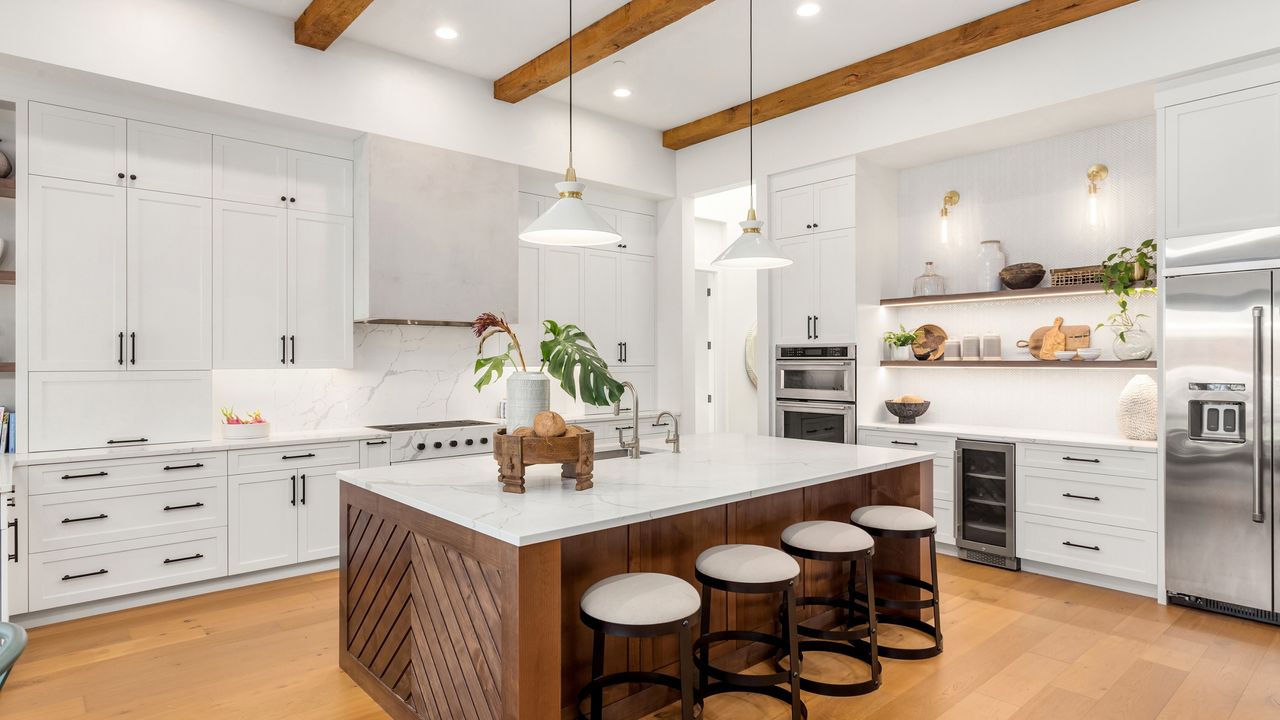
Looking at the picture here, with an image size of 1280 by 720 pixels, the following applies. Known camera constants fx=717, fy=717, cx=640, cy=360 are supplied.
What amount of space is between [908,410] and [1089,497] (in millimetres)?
1274

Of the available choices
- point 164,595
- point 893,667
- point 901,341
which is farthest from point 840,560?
point 164,595

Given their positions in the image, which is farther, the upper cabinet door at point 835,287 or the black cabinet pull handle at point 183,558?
the upper cabinet door at point 835,287

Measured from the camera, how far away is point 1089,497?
13.4ft

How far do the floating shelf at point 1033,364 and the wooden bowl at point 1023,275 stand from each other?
0.50 m

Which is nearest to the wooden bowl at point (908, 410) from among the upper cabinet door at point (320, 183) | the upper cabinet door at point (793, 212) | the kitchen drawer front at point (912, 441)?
the kitchen drawer front at point (912, 441)

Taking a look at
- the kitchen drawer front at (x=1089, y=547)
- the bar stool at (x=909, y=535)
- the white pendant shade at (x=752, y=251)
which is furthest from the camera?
the kitchen drawer front at (x=1089, y=547)

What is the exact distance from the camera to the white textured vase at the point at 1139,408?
13.2 feet

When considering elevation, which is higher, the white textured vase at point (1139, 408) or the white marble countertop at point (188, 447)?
the white textured vase at point (1139, 408)

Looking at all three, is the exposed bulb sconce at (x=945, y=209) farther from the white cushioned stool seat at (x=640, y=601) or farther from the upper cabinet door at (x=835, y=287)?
the white cushioned stool seat at (x=640, y=601)

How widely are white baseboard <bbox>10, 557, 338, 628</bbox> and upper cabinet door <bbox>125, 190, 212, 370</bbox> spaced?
1220 millimetres

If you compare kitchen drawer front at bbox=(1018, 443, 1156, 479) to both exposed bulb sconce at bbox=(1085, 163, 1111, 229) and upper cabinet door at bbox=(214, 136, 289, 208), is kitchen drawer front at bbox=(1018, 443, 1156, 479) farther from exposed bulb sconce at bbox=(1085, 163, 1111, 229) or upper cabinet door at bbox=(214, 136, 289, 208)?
upper cabinet door at bbox=(214, 136, 289, 208)

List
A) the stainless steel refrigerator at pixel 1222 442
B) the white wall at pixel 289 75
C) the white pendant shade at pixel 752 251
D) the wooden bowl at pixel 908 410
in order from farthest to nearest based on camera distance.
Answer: the wooden bowl at pixel 908 410, the white wall at pixel 289 75, the stainless steel refrigerator at pixel 1222 442, the white pendant shade at pixel 752 251

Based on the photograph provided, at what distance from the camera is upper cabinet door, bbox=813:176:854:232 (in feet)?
16.9

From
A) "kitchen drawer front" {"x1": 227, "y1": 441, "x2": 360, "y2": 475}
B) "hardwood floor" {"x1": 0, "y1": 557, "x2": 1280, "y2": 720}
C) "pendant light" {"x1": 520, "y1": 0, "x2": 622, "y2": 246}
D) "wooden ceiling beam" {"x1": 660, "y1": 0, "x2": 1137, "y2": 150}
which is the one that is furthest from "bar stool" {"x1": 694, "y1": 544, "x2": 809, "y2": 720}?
"wooden ceiling beam" {"x1": 660, "y1": 0, "x2": 1137, "y2": 150}
